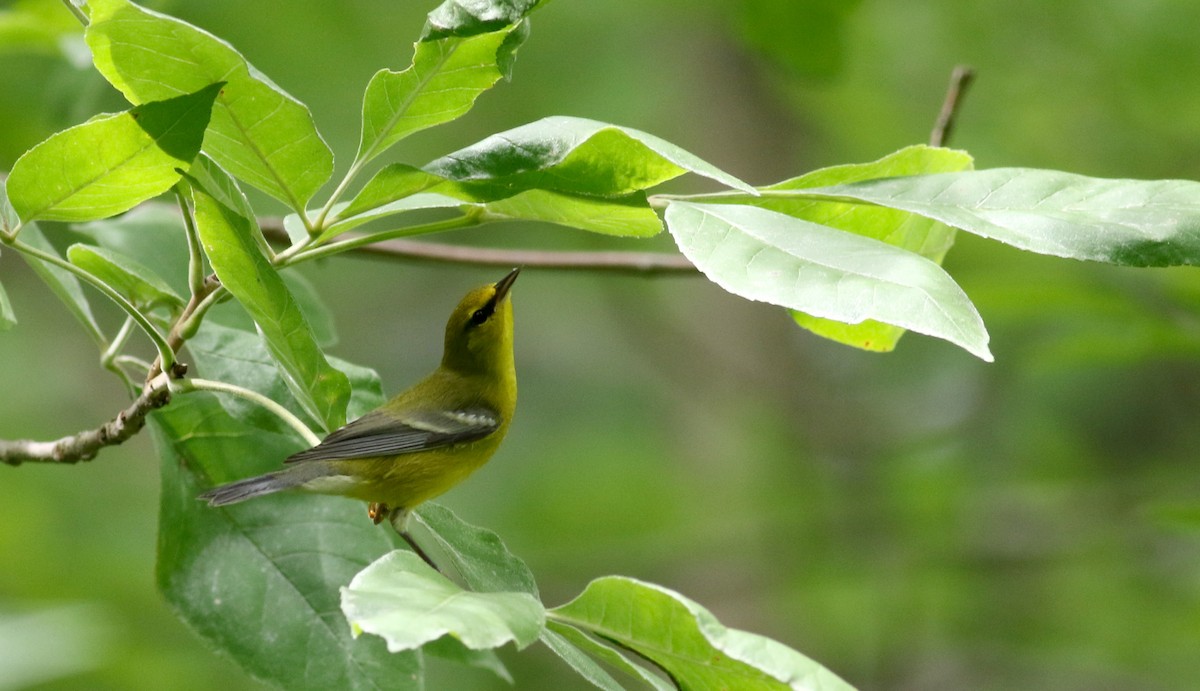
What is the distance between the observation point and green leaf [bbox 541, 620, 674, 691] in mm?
1684

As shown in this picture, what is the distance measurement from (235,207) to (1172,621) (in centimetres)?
623

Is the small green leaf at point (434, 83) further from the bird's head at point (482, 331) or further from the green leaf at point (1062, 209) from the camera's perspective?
the bird's head at point (482, 331)

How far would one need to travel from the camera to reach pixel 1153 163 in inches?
228

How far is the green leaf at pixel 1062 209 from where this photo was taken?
62.5 inches

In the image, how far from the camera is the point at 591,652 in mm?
1723

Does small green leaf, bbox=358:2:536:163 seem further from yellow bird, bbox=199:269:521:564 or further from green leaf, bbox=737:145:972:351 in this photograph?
yellow bird, bbox=199:269:521:564

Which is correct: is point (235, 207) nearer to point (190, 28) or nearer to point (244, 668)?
point (190, 28)

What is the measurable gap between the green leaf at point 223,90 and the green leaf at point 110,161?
58 millimetres

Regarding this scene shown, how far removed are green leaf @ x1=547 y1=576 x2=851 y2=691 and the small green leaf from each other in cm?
71

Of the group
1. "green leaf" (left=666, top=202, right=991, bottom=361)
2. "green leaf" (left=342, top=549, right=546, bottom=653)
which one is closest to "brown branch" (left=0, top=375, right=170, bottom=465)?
"green leaf" (left=342, top=549, right=546, bottom=653)

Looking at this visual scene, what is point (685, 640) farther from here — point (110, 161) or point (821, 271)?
point (110, 161)

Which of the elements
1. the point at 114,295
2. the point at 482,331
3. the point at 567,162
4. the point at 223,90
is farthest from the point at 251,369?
the point at 482,331

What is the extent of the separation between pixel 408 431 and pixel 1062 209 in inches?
85.3

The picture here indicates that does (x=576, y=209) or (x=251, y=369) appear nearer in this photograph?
(x=576, y=209)
